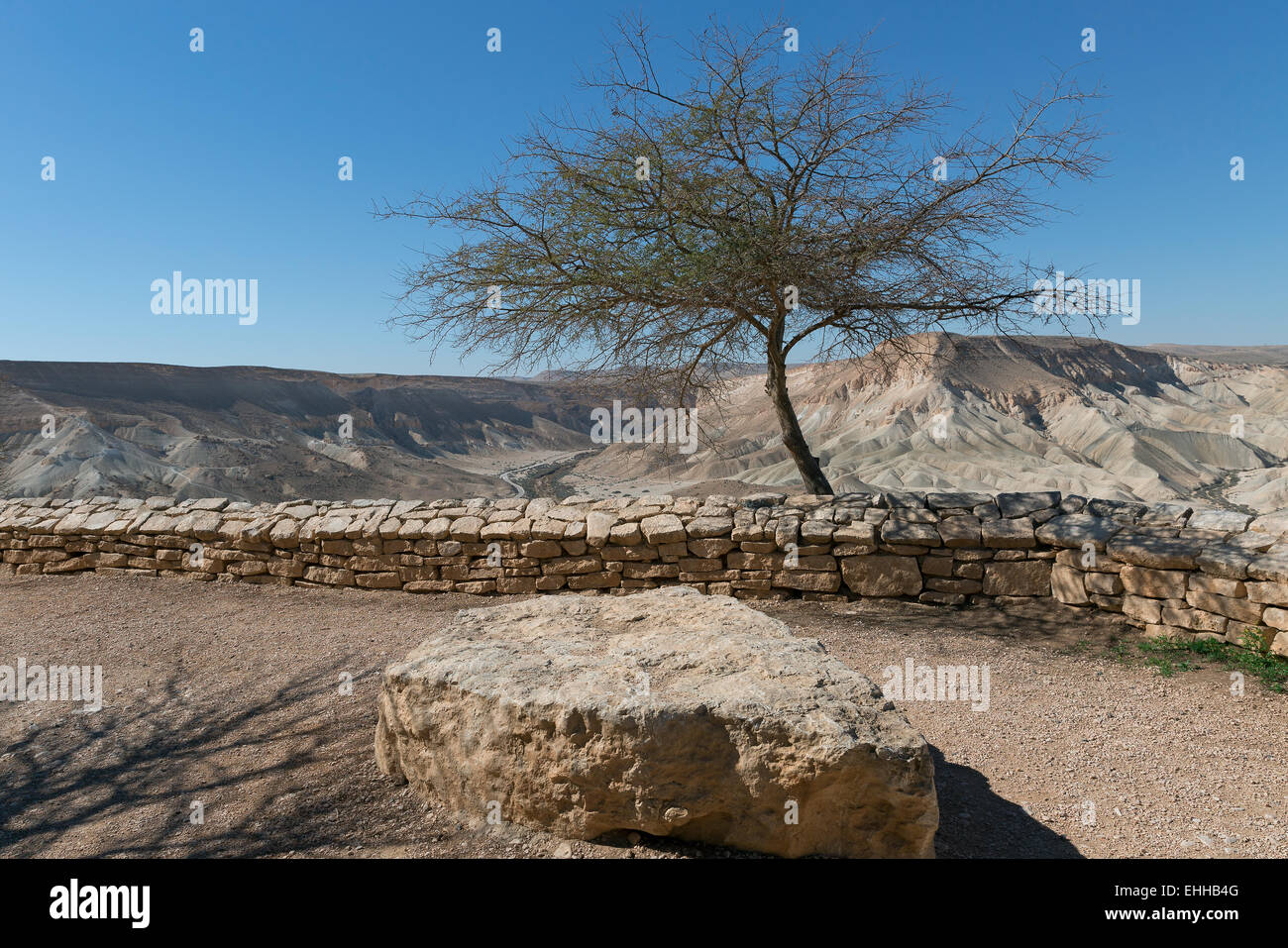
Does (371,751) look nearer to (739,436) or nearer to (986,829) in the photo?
(986,829)

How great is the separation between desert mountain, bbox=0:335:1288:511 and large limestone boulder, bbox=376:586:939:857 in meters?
21.1

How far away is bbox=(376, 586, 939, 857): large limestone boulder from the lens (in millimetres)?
2494

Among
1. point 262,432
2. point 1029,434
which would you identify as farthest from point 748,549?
point 262,432

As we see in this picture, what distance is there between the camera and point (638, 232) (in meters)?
6.98

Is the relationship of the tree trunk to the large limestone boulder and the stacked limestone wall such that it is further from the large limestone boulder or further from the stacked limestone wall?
the large limestone boulder

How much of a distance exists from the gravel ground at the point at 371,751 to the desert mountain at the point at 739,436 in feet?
61.7

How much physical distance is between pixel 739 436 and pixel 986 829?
41.5 meters

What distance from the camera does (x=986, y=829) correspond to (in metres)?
3.13

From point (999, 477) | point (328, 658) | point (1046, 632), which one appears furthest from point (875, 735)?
point (999, 477)

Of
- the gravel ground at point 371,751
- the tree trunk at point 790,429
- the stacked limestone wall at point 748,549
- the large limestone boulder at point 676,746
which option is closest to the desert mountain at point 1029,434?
the tree trunk at point 790,429

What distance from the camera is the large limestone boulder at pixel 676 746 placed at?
98.2 inches

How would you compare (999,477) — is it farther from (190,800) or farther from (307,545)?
(190,800)

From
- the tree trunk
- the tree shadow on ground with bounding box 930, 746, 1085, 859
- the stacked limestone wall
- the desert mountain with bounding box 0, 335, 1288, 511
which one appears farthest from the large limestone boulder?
the desert mountain with bounding box 0, 335, 1288, 511
